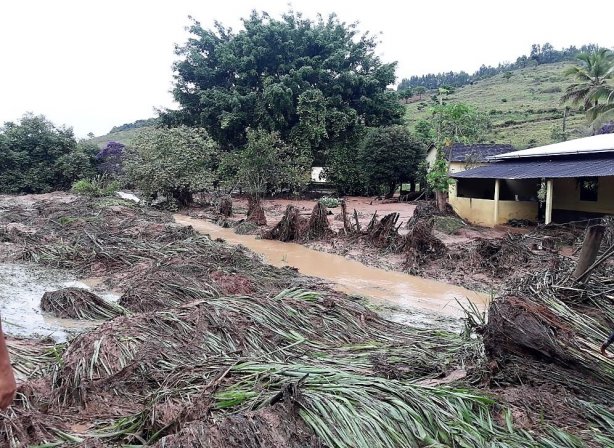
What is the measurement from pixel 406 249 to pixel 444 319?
450 centimetres

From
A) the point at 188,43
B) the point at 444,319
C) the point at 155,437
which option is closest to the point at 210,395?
the point at 155,437

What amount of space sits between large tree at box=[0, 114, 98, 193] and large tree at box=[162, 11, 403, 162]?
7018mm

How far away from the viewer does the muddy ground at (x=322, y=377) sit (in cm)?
286

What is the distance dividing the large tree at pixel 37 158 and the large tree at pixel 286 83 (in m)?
7.02

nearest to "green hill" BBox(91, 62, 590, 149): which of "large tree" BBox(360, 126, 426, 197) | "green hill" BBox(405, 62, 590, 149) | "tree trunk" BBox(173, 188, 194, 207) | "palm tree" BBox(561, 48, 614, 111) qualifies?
"green hill" BBox(405, 62, 590, 149)

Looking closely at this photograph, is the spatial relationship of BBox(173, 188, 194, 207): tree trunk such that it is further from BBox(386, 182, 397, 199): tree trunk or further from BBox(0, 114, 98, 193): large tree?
BBox(0, 114, 98, 193): large tree

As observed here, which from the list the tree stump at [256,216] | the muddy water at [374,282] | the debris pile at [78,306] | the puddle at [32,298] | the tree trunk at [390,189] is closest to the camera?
the puddle at [32,298]

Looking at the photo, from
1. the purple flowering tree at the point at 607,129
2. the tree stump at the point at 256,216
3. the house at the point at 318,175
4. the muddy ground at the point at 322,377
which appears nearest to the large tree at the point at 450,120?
the tree stump at the point at 256,216

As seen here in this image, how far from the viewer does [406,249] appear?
11664mm

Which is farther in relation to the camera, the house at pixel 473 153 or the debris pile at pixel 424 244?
the house at pixel 473 153

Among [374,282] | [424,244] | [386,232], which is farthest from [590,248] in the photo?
[386,232]

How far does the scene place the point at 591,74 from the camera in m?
29.8

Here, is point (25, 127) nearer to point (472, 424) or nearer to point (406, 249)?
point (406, 249)

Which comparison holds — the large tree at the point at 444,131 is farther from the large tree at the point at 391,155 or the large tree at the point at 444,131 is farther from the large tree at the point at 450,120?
the large tree at the point at 391,155
